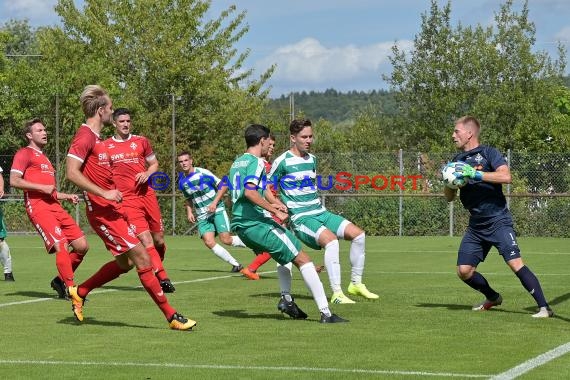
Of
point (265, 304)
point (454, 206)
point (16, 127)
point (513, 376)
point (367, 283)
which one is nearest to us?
point (513, 376)

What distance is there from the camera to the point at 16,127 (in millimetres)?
37000

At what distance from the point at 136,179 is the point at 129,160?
1.29ft

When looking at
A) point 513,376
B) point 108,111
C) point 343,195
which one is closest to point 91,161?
point 108,111

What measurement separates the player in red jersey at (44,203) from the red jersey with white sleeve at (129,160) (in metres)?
0.77

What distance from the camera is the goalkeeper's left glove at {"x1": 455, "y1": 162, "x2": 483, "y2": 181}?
10656mm

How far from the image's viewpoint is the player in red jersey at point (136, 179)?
13680 millimetres

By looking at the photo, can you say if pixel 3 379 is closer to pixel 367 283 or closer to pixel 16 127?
pixel 367 283

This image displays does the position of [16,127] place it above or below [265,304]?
above

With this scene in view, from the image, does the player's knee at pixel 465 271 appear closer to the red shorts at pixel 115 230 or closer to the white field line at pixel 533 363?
the white field line at pixel 533 363

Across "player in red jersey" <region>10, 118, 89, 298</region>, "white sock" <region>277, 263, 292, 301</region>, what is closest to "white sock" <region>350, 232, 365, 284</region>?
"white sock" <region>277, 263, 292, 301</region>

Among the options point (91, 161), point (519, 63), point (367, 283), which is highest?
point (519, 63)

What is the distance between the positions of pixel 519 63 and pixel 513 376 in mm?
37053

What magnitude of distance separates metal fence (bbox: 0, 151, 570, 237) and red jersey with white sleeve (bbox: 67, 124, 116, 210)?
69.1ft

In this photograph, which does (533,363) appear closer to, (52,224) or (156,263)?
(52,224)
